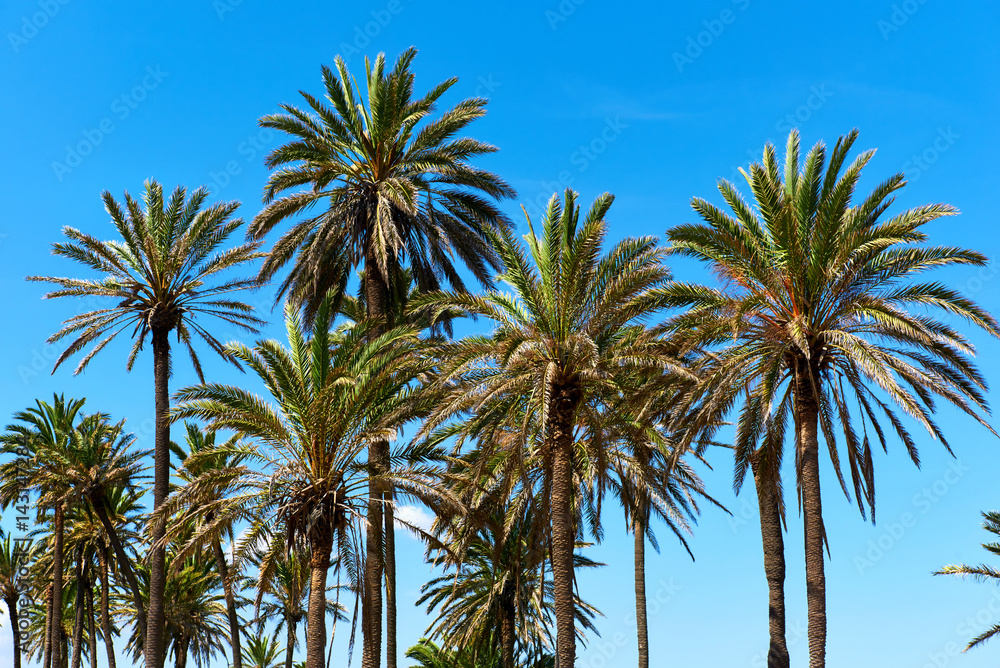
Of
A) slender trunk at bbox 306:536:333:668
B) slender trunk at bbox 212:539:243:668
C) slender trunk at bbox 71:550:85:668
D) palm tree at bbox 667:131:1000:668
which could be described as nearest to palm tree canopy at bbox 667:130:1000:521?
palm tree at bbox 667:131:1000:668

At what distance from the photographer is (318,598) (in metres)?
25.7

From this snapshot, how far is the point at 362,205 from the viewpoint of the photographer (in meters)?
30.9

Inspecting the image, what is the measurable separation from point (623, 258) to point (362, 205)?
9.89 metres

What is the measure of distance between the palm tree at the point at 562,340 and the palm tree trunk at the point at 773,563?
454 cm

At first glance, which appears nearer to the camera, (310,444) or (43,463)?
(310,444)

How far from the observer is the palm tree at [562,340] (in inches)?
922

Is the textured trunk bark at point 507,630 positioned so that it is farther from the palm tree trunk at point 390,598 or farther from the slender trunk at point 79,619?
the slender trunk at point 79,619

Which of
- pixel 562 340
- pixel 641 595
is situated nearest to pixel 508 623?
pixel 641 595

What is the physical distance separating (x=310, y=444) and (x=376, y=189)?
28.9ft

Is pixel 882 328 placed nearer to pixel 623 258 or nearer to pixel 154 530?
pixel 623 258

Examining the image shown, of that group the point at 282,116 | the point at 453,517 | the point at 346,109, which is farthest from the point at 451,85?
the point at 453,517

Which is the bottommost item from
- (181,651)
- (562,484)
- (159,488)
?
(181,651)

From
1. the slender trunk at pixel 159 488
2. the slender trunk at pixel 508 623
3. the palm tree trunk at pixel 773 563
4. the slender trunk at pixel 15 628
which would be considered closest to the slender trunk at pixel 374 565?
the slender trunk at pixel 159 488

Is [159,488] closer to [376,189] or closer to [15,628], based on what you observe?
[376,189]
